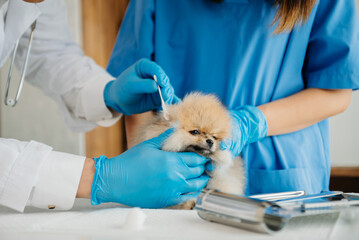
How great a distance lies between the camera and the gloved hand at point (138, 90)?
46.8 inches

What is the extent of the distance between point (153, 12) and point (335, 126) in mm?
2431

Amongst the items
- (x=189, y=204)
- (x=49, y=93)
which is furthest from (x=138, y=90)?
(x=49, y=93)

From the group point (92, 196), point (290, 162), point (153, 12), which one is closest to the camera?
point (92, 196)

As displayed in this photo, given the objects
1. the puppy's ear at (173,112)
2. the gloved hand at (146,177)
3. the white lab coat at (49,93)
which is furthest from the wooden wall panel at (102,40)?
the gloved hand at (146,177)

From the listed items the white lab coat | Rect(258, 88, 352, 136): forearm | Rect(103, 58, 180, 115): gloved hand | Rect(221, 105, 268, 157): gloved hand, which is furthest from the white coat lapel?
Rect(258, 88, 352, 136): forearm

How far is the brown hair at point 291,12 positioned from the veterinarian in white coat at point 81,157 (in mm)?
485

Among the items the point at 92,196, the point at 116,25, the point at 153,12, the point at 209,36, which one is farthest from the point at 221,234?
the point at 116,25

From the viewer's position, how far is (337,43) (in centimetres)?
126

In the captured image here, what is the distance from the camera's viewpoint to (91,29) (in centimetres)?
315

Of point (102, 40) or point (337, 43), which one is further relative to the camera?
point (102, 40)

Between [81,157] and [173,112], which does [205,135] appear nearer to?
[173,112]

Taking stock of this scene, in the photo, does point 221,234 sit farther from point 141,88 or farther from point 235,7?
point 235,7

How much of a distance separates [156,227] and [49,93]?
1.10 metres

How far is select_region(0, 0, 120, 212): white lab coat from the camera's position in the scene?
2.76 feet
